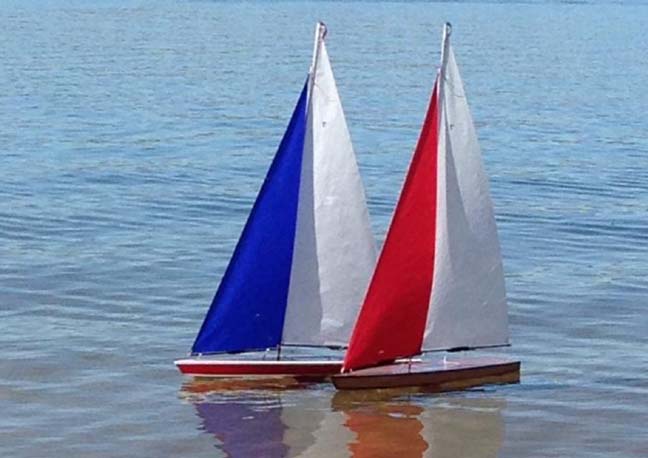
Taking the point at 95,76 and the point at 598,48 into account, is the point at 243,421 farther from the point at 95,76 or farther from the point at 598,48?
the point at 598,48

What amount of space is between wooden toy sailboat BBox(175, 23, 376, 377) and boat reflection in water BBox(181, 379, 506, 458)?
1.27 ft

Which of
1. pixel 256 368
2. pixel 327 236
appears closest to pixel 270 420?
pixel 256 368

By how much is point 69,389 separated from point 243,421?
117 inches

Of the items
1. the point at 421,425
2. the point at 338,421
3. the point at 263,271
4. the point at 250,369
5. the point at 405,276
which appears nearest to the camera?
the point at 421,425

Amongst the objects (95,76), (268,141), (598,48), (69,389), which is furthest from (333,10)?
(69,389)

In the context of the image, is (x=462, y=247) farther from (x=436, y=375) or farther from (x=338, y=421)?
(x=338, y=421)

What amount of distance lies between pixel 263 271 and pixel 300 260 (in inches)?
21.7

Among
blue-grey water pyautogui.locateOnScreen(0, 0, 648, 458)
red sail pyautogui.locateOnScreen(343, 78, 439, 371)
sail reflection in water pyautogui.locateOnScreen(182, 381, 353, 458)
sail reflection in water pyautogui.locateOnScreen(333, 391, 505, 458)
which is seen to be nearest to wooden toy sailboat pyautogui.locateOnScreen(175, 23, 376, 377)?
sail reflection in water pyautogui.locateOnScreen(182, 381, 353, 458)

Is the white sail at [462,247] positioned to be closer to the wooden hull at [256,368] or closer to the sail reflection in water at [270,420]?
the wooden hull at [256,368]

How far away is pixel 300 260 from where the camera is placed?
23.0m

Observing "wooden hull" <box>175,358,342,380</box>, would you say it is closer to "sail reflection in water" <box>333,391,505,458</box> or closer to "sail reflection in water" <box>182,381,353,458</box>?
"sail reflection in water" <box>182,381,353,458</box>

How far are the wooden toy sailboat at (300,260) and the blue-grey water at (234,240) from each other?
725mm

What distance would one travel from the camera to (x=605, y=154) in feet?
177

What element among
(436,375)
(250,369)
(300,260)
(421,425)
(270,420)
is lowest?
(421,425)
